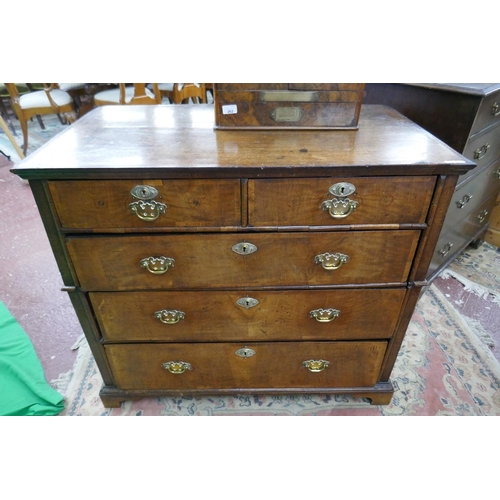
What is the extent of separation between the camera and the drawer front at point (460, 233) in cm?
177

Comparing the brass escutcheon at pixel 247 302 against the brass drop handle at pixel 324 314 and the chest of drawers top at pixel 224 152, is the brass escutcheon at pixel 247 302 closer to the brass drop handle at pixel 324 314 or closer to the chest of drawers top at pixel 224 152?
the brass drop handle at pixel 324 314

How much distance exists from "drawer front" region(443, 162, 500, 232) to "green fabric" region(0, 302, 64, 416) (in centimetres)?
188

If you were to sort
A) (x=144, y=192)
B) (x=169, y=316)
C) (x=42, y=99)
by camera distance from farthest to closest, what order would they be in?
(x=42, y=99)
(x=169, y=316)
(x=144, y=192)

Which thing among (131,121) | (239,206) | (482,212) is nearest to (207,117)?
(131,121)

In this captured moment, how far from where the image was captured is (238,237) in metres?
0.98

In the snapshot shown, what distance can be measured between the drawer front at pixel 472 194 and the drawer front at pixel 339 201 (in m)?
0.79

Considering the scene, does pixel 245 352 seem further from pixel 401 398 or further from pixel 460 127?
pixel 460 127

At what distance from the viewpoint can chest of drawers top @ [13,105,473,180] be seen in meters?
0.87

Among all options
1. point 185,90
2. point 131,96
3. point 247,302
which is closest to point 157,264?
point 247,302

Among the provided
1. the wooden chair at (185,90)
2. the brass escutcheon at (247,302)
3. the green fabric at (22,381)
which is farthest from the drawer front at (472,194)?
the wooden chair at (185,90)

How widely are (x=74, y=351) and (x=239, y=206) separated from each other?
47.2 inches

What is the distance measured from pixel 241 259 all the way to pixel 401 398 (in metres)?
0.96

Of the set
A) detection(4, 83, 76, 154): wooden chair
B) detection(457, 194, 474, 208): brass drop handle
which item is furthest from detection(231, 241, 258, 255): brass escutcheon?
detection(4, 83, 76, 154): wooden chair

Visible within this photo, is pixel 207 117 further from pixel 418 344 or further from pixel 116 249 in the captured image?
pixel 418 344
